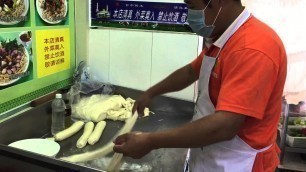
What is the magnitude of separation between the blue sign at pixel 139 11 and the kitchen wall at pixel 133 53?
72 mm

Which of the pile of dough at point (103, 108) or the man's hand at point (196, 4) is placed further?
the pile of dough at point (103, 108)

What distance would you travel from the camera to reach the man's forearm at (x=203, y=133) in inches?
28.2

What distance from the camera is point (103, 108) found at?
1.63 m

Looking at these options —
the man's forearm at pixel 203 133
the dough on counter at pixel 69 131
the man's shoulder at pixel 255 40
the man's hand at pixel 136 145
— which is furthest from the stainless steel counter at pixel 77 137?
the man's shoulder at pixel 255 40

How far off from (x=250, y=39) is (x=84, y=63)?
1394 mm

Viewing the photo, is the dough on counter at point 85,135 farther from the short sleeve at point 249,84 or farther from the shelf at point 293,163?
the shelf at point 293,163

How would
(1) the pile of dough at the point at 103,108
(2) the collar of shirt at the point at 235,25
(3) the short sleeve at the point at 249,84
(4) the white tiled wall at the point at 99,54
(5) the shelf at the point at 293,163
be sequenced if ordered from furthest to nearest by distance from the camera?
(5) the shelf at the point at 293,163 < (4) the white tiled wall at the point at 99,54 < (1) the pile of dough at the point at 103,108 < (2) the collar of shirt at the point at 235,25 < (3) the short sleeve at the point at 249,84

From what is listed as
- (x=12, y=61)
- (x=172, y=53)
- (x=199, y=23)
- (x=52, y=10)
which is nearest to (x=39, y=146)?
(x=12, y=61)

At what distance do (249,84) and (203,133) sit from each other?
0.17 metres

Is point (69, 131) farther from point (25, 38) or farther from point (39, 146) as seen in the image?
point (25, 38)

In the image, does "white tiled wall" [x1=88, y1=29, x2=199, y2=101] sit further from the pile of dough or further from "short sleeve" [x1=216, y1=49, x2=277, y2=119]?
"short sleeve" [x1=216, y1=49, x2=277, y2=119]

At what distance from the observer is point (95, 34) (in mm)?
1938

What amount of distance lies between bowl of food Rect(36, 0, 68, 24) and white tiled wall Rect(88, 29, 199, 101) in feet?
1.03

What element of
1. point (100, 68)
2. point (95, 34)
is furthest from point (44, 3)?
point (100, 68)
